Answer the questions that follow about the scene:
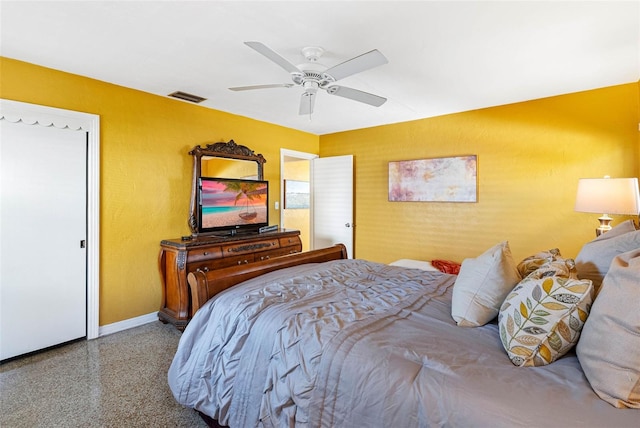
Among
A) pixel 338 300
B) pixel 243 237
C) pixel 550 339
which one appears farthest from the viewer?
pixel 243 237

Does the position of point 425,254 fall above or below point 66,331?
above

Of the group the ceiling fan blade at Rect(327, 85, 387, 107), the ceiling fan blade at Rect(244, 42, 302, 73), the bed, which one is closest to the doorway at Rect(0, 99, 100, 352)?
the bed

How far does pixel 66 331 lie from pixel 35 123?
1.86 metres

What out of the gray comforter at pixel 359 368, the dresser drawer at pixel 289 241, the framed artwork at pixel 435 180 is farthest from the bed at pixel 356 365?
the framed artwork at pixel 435 180

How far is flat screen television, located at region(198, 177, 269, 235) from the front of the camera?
3.63 m

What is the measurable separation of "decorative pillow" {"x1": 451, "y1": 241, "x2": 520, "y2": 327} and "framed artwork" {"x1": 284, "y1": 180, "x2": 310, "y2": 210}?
183 inches

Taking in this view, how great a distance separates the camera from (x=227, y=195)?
386cm

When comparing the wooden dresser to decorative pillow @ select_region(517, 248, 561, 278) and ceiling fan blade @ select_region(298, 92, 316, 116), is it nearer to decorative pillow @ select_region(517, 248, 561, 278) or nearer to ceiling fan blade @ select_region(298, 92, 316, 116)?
ceiling fan blade @ select_region(298, 92, 316, 116)

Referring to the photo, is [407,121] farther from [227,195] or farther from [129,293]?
[129,293]

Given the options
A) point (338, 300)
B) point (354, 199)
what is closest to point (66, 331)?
point (338, 300)

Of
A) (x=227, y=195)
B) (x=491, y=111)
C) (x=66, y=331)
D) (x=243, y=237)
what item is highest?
(x=491, y=111)

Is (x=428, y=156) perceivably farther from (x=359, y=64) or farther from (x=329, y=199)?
(x=359, y=64)

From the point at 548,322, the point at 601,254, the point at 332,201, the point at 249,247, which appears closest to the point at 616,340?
the point at 548,322

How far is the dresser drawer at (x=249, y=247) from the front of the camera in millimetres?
3383
